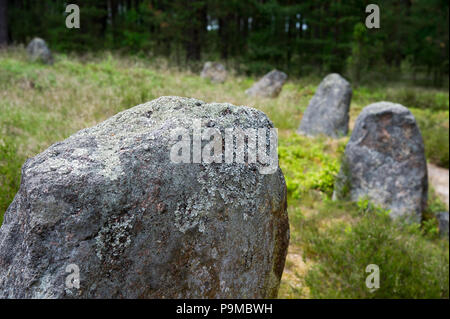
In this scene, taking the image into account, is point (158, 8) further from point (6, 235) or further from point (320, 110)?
point (6, 235)

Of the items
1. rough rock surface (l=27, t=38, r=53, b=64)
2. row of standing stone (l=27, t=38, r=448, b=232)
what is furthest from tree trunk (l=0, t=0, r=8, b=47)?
row of standing stone (l=27, t=38, r=448, b=232)

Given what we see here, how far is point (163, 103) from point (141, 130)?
0.73 ft

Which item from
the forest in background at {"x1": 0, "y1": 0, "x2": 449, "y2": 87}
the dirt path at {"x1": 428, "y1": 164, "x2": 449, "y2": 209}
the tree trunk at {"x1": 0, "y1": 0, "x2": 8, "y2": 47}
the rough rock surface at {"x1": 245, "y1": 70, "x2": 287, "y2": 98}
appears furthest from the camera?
the forest in background at {"x1": 0, "y1": 0, "x2": 449, "y2": 87}

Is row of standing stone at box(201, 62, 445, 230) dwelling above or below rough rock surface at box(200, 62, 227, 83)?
below

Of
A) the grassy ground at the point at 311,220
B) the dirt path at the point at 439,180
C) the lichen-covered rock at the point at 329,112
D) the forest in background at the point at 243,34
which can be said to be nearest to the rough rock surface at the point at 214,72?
the forest in background at the point at 243,34

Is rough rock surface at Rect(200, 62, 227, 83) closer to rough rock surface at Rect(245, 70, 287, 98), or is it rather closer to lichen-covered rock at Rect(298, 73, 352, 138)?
rough rock surface at Rect(245, 70, 287, 98)

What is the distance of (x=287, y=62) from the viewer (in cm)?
2083

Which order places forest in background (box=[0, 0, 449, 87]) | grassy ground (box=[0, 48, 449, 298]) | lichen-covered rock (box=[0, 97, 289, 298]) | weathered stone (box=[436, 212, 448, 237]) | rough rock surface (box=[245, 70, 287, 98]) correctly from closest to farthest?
lichen-covered rock (box=[0, 97, 289, 298]) → grassy ground (box=[0, 48, 449, 298]) → weathered stone (box=[436, 212, 448, 237]) → rough rock surface (box=[245, 70, 287, 98]) → forest in background (box=[0, 0, 449, 87])

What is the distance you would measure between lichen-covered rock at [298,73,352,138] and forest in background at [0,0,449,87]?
5692mm

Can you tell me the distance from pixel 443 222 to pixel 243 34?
72.6 ft

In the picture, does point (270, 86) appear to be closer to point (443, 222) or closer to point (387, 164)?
point (387, 164)

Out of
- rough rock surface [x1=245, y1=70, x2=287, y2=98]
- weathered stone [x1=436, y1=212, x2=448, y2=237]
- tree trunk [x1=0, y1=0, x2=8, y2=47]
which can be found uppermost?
tree trunk [x1=0, y1=0, x2=8, y2=47]

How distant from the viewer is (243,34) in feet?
83.7

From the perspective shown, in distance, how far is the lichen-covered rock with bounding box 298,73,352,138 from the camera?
29.4 ft
